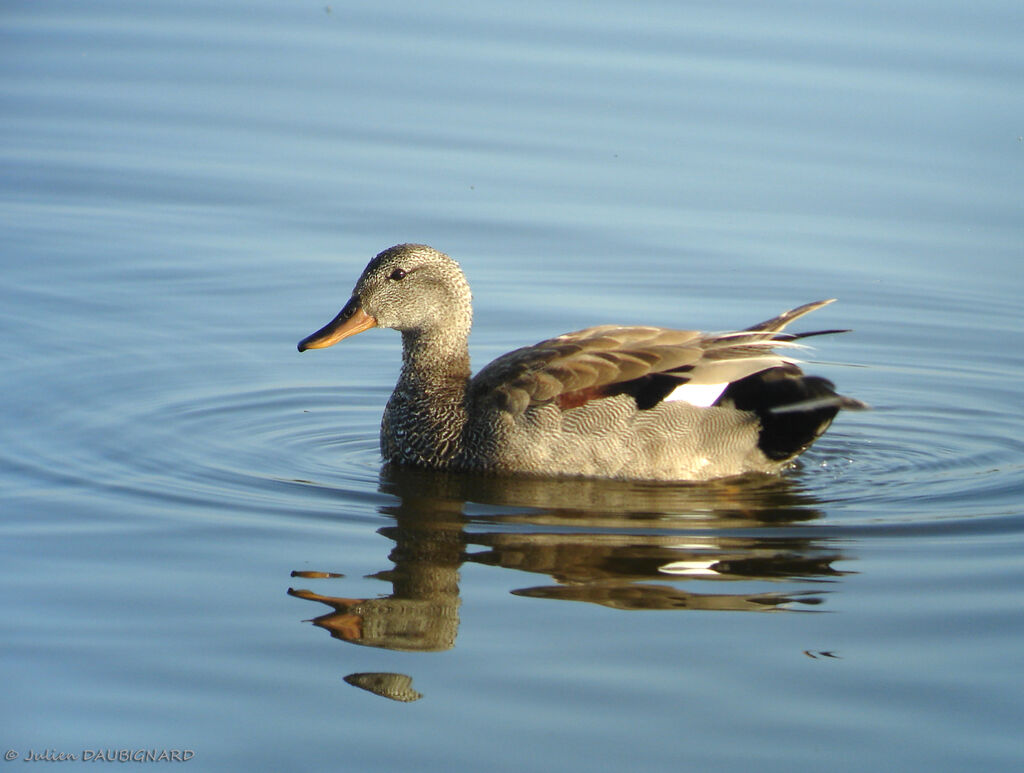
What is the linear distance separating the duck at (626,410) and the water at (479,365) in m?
0.19

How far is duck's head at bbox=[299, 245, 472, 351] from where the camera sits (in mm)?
9484

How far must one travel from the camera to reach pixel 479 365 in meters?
10.7

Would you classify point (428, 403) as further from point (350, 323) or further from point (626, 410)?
point (626, 410)

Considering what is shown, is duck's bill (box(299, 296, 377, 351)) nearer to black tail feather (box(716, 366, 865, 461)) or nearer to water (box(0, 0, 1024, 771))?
water (box(0, 0, 1024, 771))

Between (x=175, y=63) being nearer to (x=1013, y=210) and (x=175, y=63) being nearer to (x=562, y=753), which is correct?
(x=1013, y=210)

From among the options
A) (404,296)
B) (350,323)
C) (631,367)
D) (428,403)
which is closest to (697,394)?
(631,367)

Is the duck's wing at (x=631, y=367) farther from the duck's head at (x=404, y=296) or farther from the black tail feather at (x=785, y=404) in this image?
the duck's head at (x=404, y=296)

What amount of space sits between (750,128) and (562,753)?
9678mm

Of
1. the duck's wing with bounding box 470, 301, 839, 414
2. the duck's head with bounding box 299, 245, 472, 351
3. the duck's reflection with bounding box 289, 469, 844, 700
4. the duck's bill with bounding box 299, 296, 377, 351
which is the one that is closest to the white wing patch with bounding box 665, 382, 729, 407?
the duck's wing with bounding box 470, 301, 839, 414

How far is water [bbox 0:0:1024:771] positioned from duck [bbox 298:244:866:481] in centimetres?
19

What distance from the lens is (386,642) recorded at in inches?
252

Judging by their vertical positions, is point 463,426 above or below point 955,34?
below

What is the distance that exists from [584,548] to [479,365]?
3.28 metres

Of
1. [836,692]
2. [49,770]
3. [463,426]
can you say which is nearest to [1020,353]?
[463,426]
